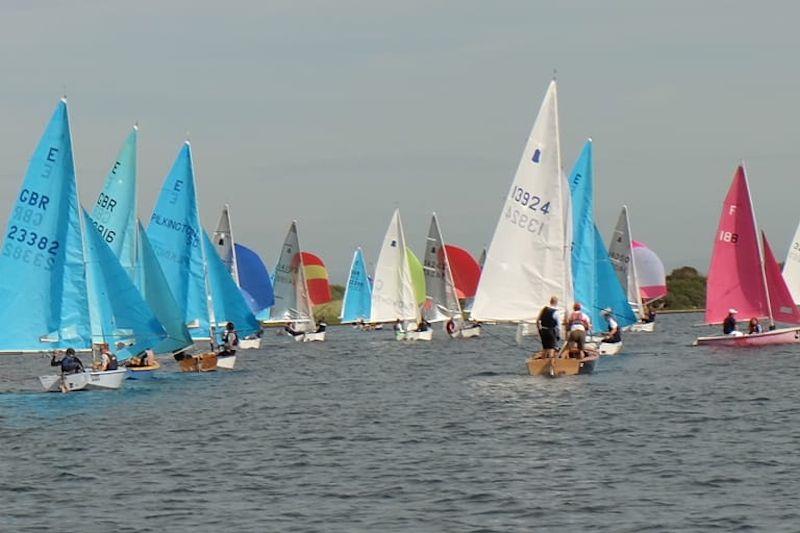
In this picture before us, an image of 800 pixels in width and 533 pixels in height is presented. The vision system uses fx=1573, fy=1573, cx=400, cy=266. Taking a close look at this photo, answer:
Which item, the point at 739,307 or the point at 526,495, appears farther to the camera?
the point at 739,307

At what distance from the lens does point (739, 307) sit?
5650 cm

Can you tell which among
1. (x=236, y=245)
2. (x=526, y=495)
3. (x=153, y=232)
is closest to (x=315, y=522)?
(x=526, y=495)

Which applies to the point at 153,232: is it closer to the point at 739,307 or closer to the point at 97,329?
the point at 97,329

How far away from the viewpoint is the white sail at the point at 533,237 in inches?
1610

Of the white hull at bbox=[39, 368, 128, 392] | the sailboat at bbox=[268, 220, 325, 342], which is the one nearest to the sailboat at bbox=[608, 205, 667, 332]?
the sailboat at bbox=[268, 220, 325, 342]

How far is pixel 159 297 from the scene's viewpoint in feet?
156

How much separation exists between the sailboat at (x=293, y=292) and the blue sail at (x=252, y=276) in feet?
21.1

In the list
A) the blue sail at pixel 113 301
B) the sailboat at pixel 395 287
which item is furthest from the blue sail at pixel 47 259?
the sailboat at pixel 395 287

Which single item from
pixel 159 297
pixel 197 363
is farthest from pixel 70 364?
pixel 197 363

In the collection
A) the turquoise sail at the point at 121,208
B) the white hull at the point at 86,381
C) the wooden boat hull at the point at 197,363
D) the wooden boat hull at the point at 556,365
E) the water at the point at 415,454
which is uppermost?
the turquoise sail at the point at 121,208

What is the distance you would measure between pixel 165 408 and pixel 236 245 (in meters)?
42.5

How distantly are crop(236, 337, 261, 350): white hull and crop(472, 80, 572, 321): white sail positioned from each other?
33125 mm

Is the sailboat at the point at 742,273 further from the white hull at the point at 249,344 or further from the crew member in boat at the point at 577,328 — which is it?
the white hull at the point at 249,344

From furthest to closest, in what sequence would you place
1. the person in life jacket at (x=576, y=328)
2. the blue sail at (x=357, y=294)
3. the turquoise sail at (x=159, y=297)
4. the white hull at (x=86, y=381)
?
the blue sail at (x=357, y=294)
the turquoise sail at (x=159, y=297)
the person in life jacket at (x=576, y=328)
the white hull at (x=86, y=381)
